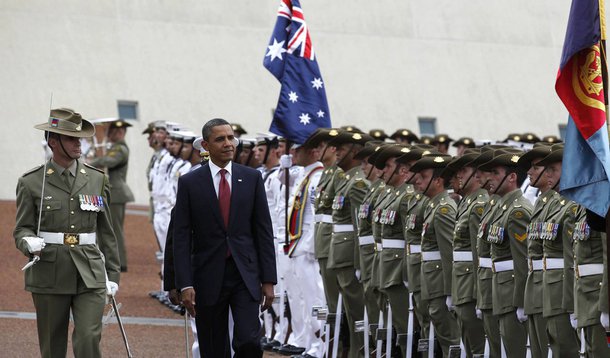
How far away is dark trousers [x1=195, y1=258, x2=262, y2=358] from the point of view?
8.45 m

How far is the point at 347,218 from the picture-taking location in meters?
11.9

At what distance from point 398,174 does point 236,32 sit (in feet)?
61.1

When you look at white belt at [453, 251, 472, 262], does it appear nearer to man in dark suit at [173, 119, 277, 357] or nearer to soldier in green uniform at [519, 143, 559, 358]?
soldier in green uniform at [519, 143, 559, 358]

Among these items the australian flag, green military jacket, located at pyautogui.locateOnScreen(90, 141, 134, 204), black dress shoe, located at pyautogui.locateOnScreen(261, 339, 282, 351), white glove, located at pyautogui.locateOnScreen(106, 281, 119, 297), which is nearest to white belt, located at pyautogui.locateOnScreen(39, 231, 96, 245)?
white glove, located at pyautogui.locateOnScreen(106, 281, 119, 297)

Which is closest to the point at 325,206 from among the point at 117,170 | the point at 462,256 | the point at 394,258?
the point at 394,258

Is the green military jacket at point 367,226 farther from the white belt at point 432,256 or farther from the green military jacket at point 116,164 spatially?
the green military jacket at point 116,164

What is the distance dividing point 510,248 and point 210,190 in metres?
2.07

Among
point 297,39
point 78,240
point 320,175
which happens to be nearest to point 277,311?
point 320,175

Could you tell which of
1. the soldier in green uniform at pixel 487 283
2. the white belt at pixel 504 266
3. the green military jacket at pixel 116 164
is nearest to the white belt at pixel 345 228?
the soldier in green uniform at pixel 487 283

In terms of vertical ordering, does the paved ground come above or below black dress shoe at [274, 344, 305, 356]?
above

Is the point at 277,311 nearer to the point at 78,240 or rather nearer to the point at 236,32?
the point at 78,240

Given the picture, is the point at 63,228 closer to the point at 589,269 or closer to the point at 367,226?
the point at 367,226

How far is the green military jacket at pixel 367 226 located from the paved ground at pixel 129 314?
7.19 feet

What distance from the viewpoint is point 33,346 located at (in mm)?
12672
